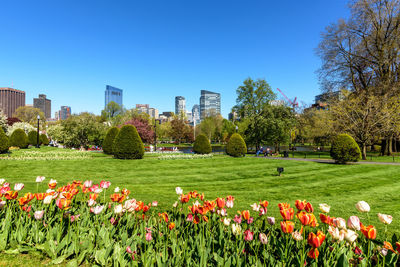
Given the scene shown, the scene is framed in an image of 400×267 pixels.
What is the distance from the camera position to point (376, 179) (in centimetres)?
1293

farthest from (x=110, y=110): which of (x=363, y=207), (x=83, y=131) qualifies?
(x=363, y=207)

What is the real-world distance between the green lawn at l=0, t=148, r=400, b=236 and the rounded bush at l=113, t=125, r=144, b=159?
1.46 metres

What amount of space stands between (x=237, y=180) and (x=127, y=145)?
1045 centimetres

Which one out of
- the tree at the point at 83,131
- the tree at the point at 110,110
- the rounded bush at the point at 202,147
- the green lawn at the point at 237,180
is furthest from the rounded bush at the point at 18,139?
the tree at the point at 110,110

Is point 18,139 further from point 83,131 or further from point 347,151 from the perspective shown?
point 347,151

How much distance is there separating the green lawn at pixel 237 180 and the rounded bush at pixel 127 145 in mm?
1460

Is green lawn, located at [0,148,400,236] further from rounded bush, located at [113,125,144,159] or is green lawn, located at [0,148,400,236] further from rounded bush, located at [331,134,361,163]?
rounded bush, located at [331,134,361,163]

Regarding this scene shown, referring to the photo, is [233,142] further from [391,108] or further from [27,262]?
[27,262]

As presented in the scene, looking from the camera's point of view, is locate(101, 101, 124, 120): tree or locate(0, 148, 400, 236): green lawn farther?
locate(101, 101, 124, 120): tree

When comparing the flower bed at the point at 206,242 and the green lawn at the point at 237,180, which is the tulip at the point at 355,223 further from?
the green lawn at the point at 237,180

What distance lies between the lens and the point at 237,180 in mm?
12984

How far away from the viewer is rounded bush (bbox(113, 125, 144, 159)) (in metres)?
18.7

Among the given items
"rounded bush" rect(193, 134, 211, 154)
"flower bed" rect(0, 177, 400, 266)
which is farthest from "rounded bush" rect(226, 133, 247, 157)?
"flower bed" rect(0, 177, 400, 266)

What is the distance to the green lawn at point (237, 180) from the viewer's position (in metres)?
8.21
